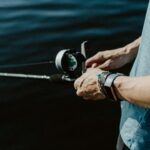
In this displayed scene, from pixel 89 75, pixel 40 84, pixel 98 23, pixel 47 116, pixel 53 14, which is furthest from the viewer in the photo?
pixel 53 14

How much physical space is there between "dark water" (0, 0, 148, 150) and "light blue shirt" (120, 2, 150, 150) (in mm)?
2377

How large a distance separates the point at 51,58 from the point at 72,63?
12.5 feet

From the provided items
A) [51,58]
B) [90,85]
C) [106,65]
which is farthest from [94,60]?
[51,58]

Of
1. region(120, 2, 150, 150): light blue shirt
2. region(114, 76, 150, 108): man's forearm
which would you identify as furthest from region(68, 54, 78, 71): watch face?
region(114, 76, 150, 108): man's forearm

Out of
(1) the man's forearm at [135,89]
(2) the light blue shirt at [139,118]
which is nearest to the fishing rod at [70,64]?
(2) the light blue shirt at [139,118]

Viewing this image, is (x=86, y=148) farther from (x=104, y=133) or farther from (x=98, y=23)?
(x=98, y=23)

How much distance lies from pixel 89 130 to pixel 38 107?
89cm

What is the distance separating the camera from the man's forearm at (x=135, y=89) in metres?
2.53

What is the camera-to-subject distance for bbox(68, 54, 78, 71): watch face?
350 cm

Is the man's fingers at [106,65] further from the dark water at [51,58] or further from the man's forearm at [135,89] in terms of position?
the dark water at [51,58]

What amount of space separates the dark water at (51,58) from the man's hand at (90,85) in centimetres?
238

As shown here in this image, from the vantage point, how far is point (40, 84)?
6.62 meters

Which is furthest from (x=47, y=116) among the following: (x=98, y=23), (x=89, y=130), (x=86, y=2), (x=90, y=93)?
(x=86, y=2)

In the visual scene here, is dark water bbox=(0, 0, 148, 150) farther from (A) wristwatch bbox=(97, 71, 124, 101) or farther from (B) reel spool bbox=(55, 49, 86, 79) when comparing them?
(A) wristwatch bbox=(97, 71, 124, 101)
